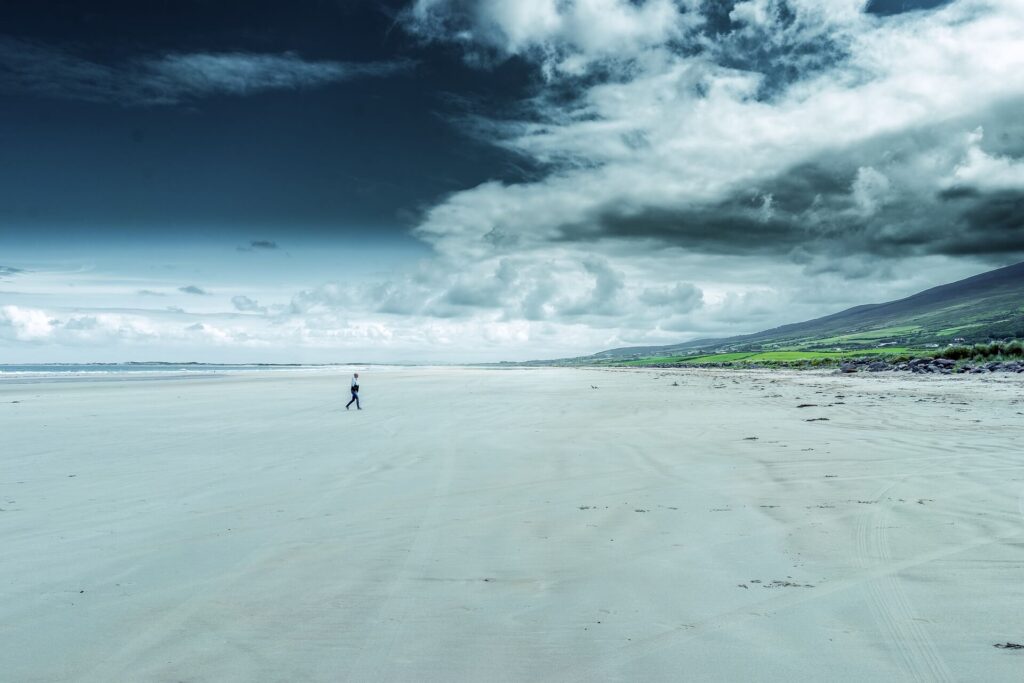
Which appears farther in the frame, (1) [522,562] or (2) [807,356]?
(2) [807,356]

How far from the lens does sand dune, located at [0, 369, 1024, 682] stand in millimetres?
3723

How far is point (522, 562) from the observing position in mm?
5449

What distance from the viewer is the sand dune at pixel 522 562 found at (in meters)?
3.72

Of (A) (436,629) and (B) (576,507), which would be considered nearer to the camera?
(A) (436,629)

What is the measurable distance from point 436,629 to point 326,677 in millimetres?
844

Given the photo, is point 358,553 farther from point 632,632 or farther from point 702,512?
point 702,512

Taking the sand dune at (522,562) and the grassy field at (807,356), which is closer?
the sand dune at (522,562)

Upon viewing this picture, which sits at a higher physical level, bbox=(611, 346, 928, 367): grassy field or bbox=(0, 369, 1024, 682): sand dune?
bbox=(611, 346, 928, 367): grassy field

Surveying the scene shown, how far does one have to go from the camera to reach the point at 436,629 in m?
4.11

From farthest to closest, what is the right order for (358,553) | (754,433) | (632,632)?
(754,433) → (358,553) → (632,632)

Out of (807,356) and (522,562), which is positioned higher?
(807,356)

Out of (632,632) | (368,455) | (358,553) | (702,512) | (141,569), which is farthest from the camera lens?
(368,455)

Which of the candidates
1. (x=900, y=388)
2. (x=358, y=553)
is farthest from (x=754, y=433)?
(x=900, y=388)

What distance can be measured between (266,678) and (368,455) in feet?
27.4
